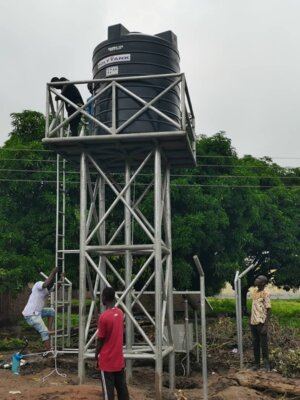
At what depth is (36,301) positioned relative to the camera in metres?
11.2

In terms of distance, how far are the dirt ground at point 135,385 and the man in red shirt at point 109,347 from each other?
95 cm

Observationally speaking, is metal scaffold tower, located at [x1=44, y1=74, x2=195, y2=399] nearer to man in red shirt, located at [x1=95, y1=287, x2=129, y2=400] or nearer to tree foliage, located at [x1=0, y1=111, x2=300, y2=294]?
man in red shirt, located at [x1=95, y1=287, x2=129, y2=400]

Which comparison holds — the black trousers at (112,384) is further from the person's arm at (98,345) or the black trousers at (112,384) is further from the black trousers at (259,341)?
the black trousers at (259,341)

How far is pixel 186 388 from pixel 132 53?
632 centimetres

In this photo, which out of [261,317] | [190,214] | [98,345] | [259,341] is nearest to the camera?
[98,345]

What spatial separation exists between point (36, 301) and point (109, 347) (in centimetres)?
453

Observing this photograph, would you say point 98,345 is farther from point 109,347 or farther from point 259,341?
point 259,341

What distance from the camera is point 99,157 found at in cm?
1012

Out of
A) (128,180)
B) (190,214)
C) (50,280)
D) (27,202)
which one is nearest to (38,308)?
(50,280)

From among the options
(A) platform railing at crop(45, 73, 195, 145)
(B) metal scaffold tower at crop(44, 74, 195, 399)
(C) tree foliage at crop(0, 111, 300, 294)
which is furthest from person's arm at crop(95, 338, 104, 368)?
(C) tree foliage at crop(0, 111, 300, 294)

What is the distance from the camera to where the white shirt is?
1107 centimetres

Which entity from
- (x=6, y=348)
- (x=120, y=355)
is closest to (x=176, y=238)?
(x=6, y=348)

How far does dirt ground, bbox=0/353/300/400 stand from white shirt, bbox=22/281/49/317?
100cm

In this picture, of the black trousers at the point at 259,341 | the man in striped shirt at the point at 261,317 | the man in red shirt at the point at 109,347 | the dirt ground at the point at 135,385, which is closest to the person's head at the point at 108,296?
the man in red shirt at the point at 109,347
